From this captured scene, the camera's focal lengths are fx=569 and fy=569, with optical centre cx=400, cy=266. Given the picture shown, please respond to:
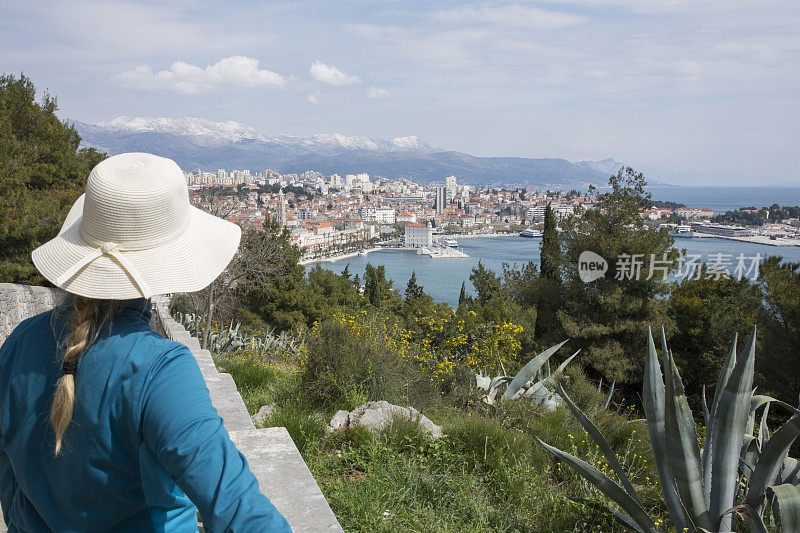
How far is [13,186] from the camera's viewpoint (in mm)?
9500

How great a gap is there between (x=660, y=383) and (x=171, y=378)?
1.88 m

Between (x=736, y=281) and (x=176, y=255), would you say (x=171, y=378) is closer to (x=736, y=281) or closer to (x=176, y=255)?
(x=176, y=255)

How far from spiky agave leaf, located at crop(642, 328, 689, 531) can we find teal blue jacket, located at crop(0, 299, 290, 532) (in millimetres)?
1716

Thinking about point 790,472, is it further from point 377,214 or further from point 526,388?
point 377,214

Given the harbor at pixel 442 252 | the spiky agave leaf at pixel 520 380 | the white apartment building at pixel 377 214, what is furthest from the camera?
the white apartment building at pixel 377 214

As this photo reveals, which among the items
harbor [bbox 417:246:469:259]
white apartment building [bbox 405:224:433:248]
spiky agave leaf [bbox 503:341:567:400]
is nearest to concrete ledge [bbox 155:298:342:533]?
spiky agave leaf [bbox 503:341:567:400]

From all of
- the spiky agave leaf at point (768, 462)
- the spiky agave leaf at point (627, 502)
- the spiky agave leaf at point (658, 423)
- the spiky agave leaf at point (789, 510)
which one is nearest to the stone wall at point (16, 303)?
the spiky agave leaf at point (627, 502)

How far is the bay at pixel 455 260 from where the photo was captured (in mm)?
47281

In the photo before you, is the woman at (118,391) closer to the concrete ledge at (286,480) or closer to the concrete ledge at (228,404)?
the concrete ledge at (286,480)

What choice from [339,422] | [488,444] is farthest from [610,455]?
[339,422]

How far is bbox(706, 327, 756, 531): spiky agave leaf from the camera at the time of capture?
190 centimetres

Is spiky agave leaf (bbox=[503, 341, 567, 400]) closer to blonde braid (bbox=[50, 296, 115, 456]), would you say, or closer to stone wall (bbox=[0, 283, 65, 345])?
blonde braid (bbox=[50, 296, 115, 456])

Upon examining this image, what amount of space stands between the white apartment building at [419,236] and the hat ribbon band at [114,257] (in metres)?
83.5

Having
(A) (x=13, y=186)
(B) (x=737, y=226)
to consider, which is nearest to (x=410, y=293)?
(A) (x=13, y=186)
